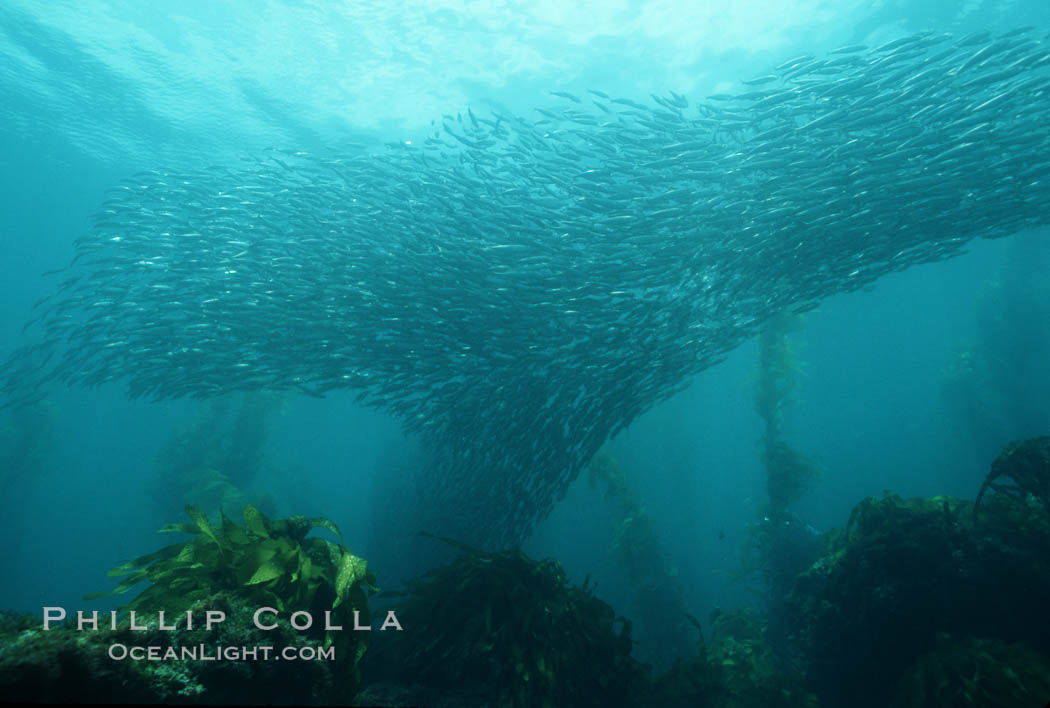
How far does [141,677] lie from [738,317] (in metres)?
9.44

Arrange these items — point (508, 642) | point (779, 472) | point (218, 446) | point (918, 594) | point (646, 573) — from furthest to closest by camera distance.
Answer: point (218, 446) < point (646, 573) < point (779, 472) < point (918, 594) < point (508, 642)

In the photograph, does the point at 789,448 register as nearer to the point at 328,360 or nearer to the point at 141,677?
the point at 328,360

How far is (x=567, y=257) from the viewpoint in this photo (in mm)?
8516

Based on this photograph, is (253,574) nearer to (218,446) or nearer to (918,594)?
(918,594)

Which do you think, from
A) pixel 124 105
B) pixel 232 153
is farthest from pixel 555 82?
pixel 124 105

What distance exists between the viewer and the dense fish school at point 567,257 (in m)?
7.36

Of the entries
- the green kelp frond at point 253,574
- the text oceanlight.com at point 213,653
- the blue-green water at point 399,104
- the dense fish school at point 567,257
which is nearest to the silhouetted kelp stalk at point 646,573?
the blue-green water at point 399,104

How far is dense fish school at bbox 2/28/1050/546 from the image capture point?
7.36 m

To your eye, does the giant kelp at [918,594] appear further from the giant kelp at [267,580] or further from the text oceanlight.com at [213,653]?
the text oceanlight.com at [213,653]

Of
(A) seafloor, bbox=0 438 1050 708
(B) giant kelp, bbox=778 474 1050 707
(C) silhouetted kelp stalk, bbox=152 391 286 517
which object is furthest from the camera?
(C) silhouetted kelp stalk, bbox=152 391 286 517

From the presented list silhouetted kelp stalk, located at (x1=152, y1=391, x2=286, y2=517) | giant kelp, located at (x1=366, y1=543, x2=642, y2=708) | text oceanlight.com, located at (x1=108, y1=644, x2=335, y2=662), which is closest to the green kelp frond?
text oceanlight.com, located at (x1=108, y1=644, x2=335, y2=662)

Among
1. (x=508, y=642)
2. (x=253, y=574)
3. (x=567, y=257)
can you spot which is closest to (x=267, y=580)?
(x=253, y=574)

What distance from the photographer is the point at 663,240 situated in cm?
809

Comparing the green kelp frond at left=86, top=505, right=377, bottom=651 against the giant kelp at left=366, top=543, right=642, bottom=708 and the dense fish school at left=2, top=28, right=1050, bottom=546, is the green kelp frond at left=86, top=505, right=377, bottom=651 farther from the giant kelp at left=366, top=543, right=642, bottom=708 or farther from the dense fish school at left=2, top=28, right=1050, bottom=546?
the dense fish school at left=2, top=28, right=1050, bottom=546
